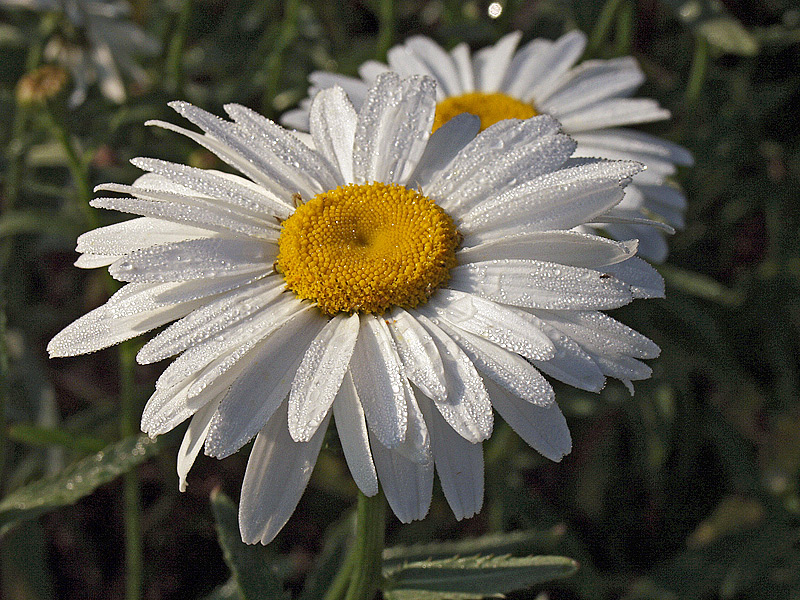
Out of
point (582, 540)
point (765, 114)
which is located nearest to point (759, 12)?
point (765, 114)

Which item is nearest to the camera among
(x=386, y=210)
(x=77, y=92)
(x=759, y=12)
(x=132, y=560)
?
(x=386, y=210)

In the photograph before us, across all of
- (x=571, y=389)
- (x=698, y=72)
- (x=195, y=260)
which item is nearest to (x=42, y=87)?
(x=195, y=260)

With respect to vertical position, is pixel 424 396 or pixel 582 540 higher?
pixel 424 396

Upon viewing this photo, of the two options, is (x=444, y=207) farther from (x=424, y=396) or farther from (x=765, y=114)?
(x=765, y=114)

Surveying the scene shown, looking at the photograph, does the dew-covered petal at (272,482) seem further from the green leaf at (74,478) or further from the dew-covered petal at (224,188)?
the green leaf at (74,478)

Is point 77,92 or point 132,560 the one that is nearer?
point 132,560

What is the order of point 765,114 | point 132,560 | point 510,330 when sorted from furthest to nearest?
point 765,114 → point 132,560 → point 510,330

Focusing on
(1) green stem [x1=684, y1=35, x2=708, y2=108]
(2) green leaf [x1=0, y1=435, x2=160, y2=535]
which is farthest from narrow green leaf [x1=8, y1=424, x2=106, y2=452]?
(1) green stem [x1=684, y1=35, x2=708, y2=108]
